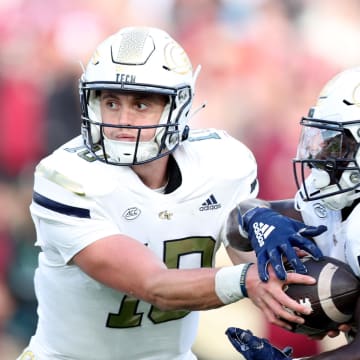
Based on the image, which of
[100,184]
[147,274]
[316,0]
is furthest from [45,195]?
[316,0]

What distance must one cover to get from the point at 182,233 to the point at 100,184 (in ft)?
1.06

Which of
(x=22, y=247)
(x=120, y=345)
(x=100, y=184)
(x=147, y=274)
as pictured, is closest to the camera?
(x=147, y=274)

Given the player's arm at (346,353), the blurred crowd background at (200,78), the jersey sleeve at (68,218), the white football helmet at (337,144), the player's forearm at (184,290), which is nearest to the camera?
the player's arm at (346,353)

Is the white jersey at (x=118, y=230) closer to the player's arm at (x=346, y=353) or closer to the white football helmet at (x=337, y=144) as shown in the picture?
the white football helmet at (x=337, y=144)

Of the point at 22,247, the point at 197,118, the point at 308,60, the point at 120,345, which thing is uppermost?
the point at 308,60

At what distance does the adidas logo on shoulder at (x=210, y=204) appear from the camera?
289 cm

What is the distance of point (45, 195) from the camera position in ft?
8.96

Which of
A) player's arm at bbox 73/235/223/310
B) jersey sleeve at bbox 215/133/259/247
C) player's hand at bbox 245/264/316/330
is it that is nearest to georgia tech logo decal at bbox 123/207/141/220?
player's arm at bbox 73/235/223/310

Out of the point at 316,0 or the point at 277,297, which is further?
the point at 316,0

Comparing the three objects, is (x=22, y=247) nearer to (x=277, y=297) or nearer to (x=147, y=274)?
(x=147, y=274)

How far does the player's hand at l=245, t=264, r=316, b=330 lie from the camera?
2247 mm

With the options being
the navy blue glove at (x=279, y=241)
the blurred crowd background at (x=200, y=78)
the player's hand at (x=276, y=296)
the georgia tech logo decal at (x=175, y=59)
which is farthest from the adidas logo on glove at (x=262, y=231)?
the blurred crowd background at (x=200, y=78)

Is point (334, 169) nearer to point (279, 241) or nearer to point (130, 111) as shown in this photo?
point (279, 241)

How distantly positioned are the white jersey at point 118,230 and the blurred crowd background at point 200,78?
1137 mm
